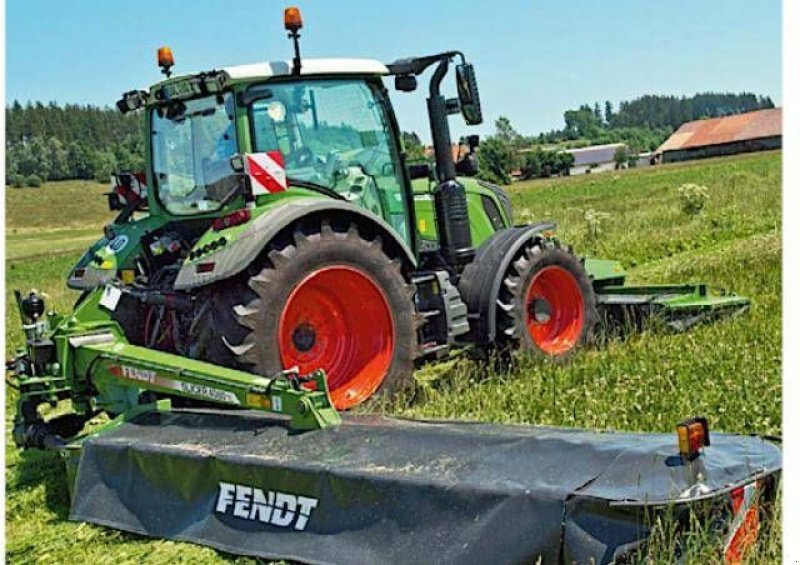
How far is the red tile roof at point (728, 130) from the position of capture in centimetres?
7694

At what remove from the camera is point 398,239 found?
611 cm

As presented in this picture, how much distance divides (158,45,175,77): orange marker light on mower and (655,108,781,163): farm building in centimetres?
7139

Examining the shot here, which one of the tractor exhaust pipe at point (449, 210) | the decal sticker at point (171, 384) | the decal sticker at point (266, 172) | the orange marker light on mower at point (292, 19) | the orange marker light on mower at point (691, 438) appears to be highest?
the orange marker light on mower at point (292, 19)

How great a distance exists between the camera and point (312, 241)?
5641mm

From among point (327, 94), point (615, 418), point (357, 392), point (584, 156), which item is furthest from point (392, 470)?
point (584, 156)

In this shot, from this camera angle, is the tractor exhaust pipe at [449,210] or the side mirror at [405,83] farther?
the tractor exhaust pipe at [449,210]

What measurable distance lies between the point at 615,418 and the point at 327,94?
2.70 metres

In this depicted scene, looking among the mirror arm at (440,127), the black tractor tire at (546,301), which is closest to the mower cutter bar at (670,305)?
the black tractor tire at (546,301)

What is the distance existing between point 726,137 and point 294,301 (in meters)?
81.8

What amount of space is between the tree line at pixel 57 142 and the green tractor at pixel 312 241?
6032cm

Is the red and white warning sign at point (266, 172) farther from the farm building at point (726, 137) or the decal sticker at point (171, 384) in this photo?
the farm building at point (726, 137)

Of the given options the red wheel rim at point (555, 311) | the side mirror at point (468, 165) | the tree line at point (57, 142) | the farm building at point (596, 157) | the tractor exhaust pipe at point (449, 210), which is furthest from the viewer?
the farm building at point (596, 157)

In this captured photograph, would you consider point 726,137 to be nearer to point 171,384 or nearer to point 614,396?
point 614,396

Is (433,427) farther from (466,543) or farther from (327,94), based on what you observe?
(327,94)
